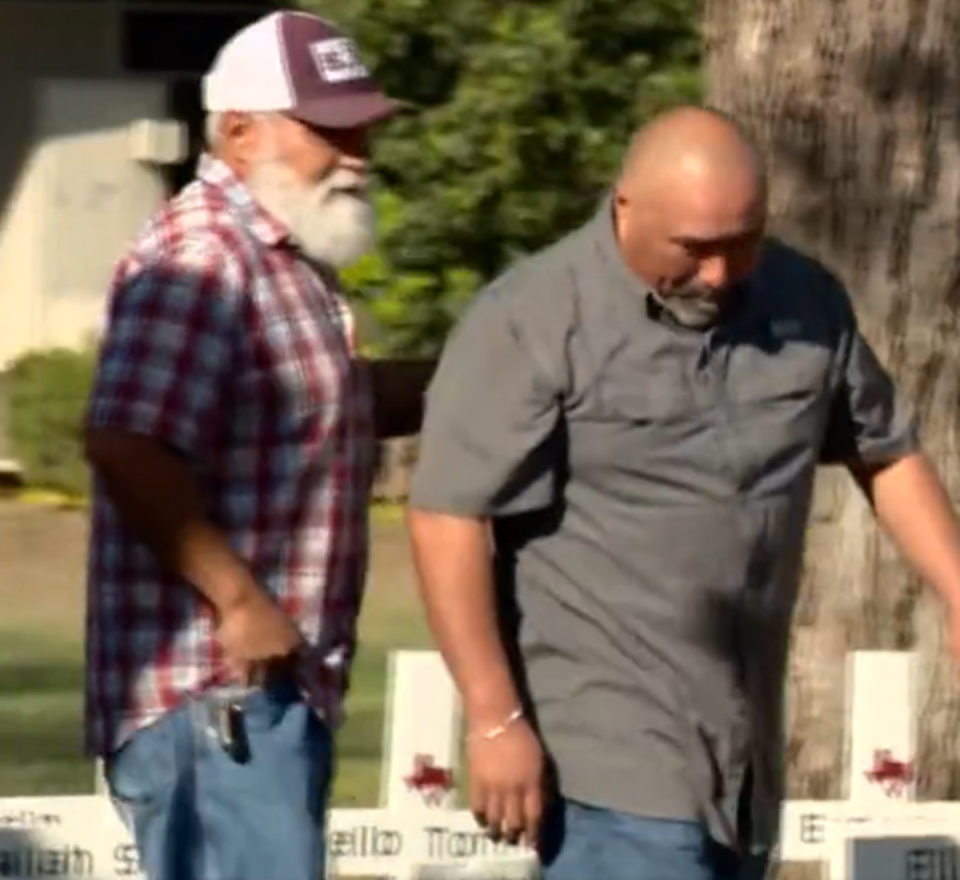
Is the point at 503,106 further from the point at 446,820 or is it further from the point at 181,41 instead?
the point at 181,41

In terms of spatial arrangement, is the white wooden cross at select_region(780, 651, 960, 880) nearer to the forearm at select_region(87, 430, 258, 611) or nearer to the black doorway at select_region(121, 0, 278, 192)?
the forearm at select_region(87, 430, 258, 611)

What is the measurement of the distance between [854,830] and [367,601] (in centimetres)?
619

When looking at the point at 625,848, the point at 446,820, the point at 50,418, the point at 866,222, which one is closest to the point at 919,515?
the point at 625,848

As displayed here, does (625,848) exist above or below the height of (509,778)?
below

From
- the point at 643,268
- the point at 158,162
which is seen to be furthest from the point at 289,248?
the point at 158,162

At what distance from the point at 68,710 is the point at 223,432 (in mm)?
5897

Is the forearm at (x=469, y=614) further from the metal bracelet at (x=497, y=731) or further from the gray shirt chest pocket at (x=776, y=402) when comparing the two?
the gray shirt chest pocket at (x=776, y=402)

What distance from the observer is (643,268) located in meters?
4.77

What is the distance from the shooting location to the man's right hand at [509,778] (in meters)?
4.74

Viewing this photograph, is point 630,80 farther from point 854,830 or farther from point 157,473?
point 157,473

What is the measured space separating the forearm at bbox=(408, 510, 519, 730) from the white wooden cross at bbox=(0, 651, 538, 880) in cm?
138

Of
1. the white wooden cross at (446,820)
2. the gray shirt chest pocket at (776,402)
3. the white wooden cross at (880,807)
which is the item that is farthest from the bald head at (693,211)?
the white wooden cross at (880,807)

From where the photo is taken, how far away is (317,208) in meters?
4.98

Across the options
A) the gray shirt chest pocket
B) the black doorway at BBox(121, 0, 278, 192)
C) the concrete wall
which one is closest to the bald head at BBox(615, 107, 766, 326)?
the gray shirt chest pocket
